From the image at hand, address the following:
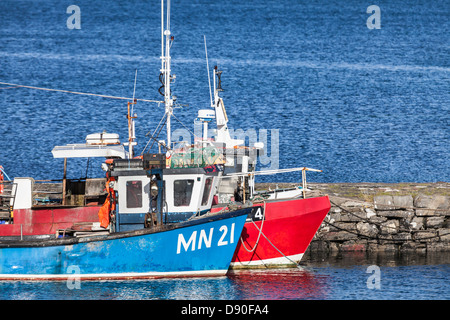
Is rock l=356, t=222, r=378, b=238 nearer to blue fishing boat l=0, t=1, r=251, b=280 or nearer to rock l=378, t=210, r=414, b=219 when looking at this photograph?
rock l=378, t=210, r=414, b=219

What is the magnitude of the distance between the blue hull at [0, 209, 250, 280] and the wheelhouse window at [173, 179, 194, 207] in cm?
131

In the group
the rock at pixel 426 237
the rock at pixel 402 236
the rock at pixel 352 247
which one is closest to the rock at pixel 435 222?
the rock at pixel 426 237

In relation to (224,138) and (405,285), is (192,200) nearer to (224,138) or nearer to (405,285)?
(224,138)

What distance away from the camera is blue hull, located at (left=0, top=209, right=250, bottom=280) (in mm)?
24281

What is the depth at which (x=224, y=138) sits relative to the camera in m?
29.1

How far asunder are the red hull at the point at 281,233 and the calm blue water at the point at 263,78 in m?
12.6

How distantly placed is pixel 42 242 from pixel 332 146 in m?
25.0

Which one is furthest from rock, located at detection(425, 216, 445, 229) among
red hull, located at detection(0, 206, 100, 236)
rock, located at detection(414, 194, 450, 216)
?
red hull, located at detection(0, 206, 100, 236)

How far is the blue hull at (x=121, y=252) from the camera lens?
2428 cm

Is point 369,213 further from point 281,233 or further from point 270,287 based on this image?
point 270,287

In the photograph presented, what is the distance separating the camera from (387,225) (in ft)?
99.1

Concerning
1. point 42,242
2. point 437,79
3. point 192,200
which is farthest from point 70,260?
point 437,79

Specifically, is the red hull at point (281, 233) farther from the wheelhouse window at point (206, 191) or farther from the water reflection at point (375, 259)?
the wheelhouse window at point (206, 191)

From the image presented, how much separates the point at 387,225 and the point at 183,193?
868 cm
